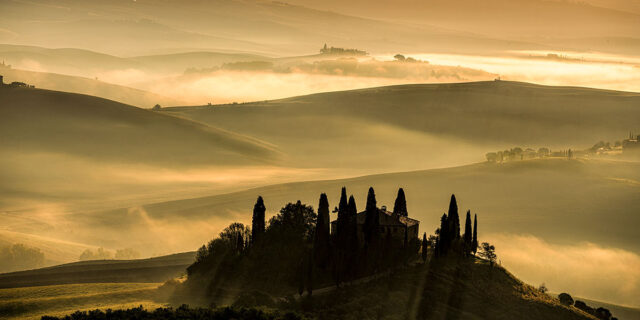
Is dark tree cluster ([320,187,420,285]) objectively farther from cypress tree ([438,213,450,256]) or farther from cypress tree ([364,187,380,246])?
cypress tree ([438,213,450,256])

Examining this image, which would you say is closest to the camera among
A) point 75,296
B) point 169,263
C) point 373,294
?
point 373,294

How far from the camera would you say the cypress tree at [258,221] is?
358ft

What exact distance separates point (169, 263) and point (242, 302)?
118 ft

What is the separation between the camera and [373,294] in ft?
311

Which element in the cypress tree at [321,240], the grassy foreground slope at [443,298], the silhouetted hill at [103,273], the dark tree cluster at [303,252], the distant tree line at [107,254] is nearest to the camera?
the grassy foreground slope at [443,298]

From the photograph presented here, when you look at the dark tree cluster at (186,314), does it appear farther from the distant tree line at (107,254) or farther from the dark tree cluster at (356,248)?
the distant tree line at (107,254)

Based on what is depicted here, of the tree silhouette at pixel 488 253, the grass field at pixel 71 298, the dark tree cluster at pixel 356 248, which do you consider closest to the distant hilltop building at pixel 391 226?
the dark tree cluster at pixel 356 248

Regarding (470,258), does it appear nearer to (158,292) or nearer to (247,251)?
(247,251)

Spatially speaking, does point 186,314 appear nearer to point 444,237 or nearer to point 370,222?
point 370,222

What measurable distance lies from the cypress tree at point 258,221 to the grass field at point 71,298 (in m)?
14.6

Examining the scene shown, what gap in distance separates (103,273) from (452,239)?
51.6 metres

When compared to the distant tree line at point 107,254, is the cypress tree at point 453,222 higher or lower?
higher

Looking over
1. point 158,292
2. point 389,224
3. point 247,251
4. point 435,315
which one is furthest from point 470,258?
point 158,292

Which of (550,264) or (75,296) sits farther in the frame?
(550,264)
